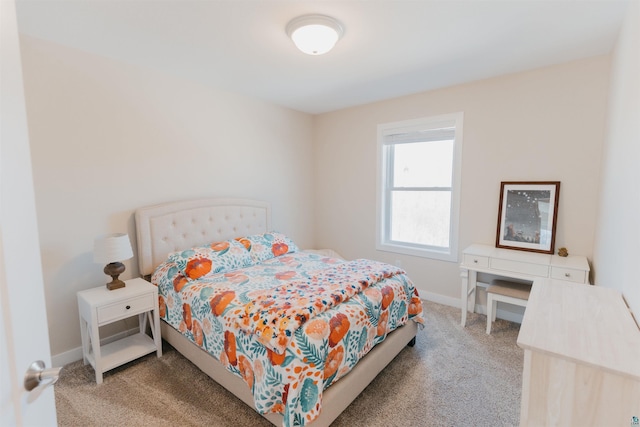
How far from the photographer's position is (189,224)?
9.70ft

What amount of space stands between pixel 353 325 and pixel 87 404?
1.82m

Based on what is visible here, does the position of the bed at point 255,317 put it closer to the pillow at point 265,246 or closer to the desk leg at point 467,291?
the pillow at point 265,246

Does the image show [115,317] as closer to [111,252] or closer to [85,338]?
[85,338]

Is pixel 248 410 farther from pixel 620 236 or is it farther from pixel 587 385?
pixel 620 236

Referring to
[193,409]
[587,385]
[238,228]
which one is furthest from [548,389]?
[238,228]

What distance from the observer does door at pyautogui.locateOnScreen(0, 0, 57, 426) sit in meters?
0.62

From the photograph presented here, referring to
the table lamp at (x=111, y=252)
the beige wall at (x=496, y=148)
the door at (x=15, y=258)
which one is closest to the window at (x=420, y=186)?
the beige wall at (x=496, y=148)

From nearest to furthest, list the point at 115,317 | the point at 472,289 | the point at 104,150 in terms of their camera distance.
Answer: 1. the point at 115,317
2. the point at 104,150
3. the point at 472,289

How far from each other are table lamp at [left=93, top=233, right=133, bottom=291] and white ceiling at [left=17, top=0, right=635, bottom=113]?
1479 millimetres

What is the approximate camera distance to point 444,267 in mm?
3445

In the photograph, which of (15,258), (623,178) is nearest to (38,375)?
(15,258)

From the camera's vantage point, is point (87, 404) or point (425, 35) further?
point (425, 35)

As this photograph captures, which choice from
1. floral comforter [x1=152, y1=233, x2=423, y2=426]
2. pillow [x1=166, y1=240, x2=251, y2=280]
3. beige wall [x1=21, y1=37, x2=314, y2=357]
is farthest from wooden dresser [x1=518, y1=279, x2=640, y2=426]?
beige wall [x1=21, y1=37, x2=314, y2=357]

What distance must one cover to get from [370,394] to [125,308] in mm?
1913
